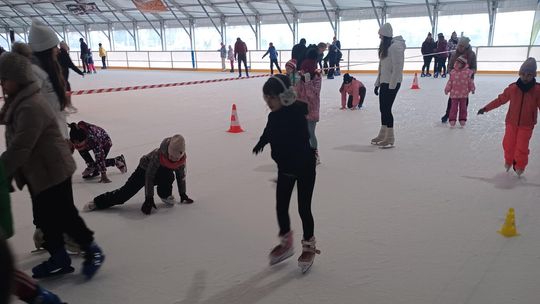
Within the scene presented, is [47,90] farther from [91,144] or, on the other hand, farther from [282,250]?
[282,250]

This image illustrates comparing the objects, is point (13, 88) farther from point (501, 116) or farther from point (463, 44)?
point (501, 116)

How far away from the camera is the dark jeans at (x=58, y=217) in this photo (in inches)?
90.8

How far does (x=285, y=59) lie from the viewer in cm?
2133

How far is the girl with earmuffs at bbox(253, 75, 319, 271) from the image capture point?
7.74 feet

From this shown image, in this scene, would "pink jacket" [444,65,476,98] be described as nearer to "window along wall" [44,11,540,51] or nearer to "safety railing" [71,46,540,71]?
"safety railing" [71,46,540,71]

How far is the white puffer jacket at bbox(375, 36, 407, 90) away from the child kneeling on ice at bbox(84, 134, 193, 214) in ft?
10.2

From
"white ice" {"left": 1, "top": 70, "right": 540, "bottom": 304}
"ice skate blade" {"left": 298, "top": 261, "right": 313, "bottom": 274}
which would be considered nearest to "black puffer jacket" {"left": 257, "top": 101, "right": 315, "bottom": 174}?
A: "ice skate blade" {"left": 298, "top": 261, "right": 313, "bottom": 274}

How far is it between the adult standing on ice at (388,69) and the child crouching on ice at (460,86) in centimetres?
166

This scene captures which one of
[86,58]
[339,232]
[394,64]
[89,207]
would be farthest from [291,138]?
[86,58]

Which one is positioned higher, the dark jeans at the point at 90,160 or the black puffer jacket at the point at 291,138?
the black puffer jacket at the point at 291,138

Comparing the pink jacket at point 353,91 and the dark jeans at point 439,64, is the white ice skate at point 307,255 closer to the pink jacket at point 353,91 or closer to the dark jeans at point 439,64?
the pink jacket at point 353,91

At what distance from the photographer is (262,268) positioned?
8.52 ft

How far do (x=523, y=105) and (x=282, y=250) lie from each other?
9.91 feet

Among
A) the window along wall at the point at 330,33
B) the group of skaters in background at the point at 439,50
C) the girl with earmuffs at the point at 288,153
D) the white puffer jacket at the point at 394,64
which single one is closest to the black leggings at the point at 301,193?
the girl with earmuffs at the point at 288,153
